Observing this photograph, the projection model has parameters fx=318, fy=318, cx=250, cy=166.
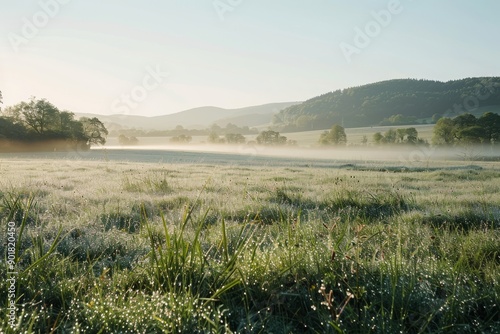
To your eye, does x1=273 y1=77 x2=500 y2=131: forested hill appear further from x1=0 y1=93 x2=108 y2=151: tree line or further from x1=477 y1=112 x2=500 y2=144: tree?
x1=0 y1=93 x2=108 y2=151: tree line

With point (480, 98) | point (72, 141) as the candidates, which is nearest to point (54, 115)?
point (72, 141)

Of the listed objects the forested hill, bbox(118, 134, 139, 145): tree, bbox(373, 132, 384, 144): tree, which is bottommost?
bbox(373, 132, 384, 144): tree

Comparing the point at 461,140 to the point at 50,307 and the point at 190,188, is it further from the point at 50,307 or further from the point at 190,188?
the point at 50,307

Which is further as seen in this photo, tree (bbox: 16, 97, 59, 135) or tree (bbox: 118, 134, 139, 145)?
tree (bbox: 118, 134, 139, 145)

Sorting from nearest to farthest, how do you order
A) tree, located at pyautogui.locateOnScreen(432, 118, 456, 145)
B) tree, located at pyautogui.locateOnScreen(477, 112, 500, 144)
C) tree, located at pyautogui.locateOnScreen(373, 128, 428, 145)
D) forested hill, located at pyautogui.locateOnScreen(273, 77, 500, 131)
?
tree, located at pyautogui.locateOnScreen(477, 112, 500, 144) < tree, located at pyautogui.locateOnScreen(432, 118, 456, 145) < tree, located at pyautogui.locateOnScreen(373, 128, 428, 145) < forested hill, located at pyautogui.locateOnScreen(273, 77, 500, 131)

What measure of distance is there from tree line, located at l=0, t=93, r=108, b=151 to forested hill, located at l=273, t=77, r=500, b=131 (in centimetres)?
9061

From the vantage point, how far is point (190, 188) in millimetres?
9305

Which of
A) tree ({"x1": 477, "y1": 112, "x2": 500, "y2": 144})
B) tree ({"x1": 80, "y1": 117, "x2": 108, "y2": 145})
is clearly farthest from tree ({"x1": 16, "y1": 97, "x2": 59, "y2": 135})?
tree ({"x1": 477, "y1": 112, "x2": 500, "y2": 144})

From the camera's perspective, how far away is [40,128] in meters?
54.8

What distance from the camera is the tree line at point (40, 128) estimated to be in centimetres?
4950

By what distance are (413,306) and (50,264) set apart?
3.05 m

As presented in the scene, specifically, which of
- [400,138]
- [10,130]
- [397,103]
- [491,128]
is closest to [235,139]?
[400,138]

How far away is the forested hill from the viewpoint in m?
117

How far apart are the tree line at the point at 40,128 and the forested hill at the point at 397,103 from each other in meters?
90.6
